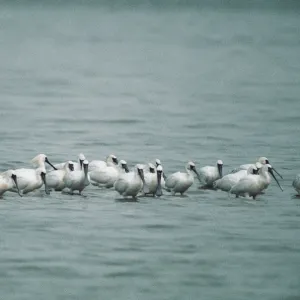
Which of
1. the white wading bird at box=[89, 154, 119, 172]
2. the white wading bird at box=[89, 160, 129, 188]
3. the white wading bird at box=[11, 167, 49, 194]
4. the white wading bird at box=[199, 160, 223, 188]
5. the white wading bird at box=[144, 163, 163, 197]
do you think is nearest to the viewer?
the white wading bird at box=[11, 167, 49, 194]

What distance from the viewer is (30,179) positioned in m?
27.5

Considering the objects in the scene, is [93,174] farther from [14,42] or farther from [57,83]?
[14,42]

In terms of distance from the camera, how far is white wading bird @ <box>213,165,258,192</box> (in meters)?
27.7

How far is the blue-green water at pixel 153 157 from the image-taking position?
21.6m

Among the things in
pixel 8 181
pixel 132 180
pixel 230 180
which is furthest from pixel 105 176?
pixel 230 180

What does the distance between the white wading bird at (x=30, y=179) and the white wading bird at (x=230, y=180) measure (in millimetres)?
3123

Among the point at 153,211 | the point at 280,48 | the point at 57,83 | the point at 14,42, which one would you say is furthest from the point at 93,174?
the point at 14,42

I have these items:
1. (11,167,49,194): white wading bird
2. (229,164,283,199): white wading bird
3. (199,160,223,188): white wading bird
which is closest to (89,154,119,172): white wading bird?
(11,167,49,194): white wading bird

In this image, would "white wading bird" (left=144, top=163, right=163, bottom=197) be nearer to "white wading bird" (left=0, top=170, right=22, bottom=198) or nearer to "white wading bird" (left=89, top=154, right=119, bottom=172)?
"white wading bird" (left=89, top=154, right=119, bottom=172)

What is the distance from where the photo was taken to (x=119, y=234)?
24.5 m

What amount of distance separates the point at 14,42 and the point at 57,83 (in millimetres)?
37173

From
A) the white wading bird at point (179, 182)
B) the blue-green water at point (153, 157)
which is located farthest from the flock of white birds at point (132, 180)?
the blue-green water at point (153, 157)

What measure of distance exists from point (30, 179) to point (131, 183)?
71.1 inches

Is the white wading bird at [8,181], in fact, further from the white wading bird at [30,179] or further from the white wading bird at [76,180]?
the white wading bird at [76,180]
